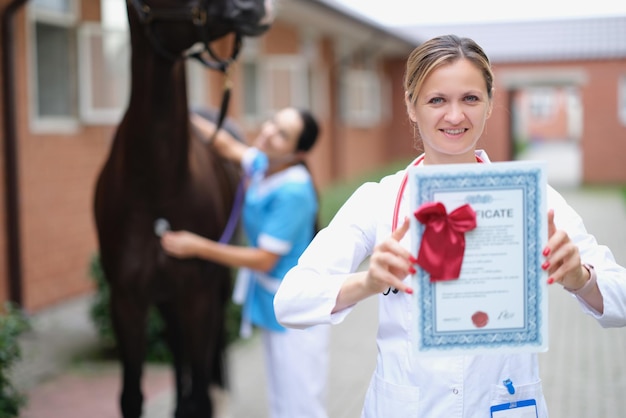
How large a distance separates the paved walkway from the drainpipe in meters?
0.52

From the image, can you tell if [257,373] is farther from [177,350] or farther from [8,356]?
[8,356]

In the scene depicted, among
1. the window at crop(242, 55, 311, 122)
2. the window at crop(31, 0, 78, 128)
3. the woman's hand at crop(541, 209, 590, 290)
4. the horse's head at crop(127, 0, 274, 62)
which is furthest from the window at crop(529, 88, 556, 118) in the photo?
the woman's hand at crop(541, 209, 590, 290)

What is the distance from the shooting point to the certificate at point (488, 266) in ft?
5.37

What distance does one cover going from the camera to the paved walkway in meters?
5.30

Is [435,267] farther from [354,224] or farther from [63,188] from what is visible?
[63,188]

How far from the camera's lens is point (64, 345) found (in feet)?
22.4

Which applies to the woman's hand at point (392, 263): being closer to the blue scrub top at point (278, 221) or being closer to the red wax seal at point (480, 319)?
the red wax seal at point (480, 319)

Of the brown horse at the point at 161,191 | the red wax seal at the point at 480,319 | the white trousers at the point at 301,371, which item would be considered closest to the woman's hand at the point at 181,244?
the brown horse at the point at 161,191

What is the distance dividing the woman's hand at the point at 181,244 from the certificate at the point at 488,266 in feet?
7.37

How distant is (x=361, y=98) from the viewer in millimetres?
21719

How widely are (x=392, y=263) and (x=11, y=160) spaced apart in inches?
260

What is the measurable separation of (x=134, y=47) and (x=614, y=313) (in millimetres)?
2499

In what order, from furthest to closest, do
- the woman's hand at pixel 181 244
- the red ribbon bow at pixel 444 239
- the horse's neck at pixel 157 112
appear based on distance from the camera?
the woman's hand at pixel 181 244, the horse's neck at pixel 157 112, the red ribbon bow at pixel 444 239

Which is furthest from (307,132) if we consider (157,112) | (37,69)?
(37,69)
